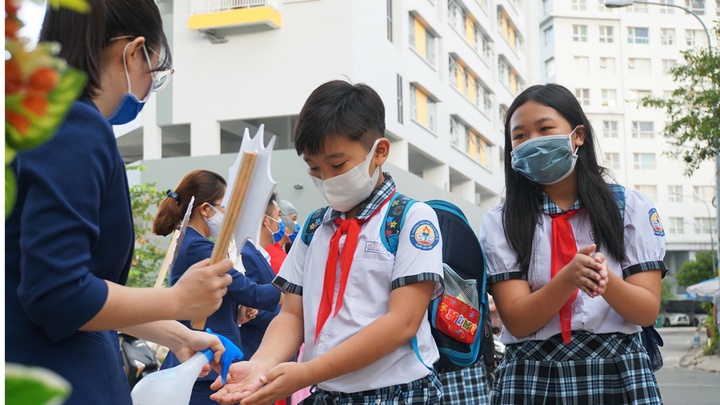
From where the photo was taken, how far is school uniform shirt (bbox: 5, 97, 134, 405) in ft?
4.63

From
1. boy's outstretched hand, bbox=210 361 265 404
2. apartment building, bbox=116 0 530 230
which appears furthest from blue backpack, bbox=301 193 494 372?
apartment building, bbox=116 0 530 230

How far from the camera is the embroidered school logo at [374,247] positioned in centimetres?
251

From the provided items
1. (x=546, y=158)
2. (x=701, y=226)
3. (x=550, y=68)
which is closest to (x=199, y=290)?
(x=546, y=158)

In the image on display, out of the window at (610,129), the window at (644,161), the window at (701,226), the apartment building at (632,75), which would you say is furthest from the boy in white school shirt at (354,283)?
the window at (701,226)

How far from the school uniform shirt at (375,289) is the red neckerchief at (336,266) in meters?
0.02

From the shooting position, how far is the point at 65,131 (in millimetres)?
1490

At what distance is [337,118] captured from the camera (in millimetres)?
2586

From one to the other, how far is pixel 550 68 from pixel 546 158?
64.0 meters

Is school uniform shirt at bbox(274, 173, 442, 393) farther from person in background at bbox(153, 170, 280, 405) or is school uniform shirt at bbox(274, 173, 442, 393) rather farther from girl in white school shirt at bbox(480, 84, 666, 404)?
person in background at bbox(153, 170, 280, 405)

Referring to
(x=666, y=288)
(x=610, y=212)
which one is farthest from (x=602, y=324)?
(x=666, y=288)

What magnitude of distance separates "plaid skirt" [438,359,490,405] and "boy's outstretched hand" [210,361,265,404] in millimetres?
1158

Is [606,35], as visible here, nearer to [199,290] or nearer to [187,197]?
[187,197]

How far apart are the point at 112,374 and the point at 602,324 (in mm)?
1631

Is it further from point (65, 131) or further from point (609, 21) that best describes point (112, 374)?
point (609, 21)
